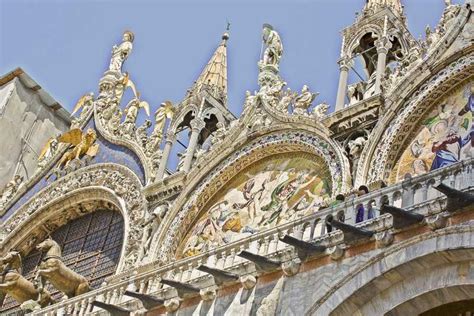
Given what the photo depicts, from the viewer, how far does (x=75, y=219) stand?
858 inches

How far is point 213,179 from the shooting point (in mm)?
18266

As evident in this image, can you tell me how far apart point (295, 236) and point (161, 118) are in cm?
910

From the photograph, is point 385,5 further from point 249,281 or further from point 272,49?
point 249,281

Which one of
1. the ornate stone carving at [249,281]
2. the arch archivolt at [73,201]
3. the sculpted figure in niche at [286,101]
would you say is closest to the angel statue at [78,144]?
the arch archivolt at [73,201]

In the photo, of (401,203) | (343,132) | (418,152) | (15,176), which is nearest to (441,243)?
(401,203)

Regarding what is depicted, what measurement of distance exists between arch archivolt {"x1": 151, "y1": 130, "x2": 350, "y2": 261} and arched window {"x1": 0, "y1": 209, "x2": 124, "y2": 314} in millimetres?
1883

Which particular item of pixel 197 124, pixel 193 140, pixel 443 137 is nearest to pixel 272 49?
pixel 197 124

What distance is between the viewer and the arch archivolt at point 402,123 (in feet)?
50.9

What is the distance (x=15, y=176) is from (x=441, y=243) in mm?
14789

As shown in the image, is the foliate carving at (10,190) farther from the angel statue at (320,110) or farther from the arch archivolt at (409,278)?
the arch archivolt at (409,278)

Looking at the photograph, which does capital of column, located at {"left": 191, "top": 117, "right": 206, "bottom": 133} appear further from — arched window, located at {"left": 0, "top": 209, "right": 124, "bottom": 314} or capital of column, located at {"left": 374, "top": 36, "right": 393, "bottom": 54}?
capital of column, located at {"left": 374, "top": 36, "right": 393, "bottom": 54}

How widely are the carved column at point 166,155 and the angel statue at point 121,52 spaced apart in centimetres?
452

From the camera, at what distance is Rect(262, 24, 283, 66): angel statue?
19203 millimetres

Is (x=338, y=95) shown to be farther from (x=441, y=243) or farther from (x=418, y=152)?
(x=441, y=243)
